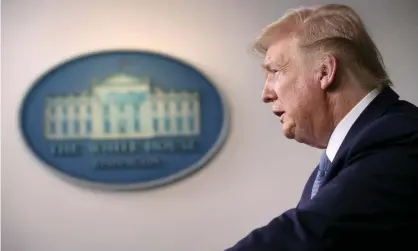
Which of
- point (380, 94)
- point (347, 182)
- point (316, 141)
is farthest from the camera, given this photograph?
point (316, 141)

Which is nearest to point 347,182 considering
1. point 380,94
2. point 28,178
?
point 380,94

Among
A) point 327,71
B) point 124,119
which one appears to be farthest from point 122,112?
point 327,71

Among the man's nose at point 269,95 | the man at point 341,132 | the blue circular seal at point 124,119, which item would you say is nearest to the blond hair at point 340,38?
the man at point 341,132

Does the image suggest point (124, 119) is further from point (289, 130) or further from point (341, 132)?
point (341, 132)

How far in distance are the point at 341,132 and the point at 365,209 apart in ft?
0.86

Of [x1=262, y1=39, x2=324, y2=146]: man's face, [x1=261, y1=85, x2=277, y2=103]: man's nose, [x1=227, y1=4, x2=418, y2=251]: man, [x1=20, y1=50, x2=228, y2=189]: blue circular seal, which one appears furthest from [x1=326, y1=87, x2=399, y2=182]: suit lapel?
[x1=20, y1=50, x2=228, y2=189]: blue circular seal

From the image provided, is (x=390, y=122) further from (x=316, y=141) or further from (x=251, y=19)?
(x=251, y=19)

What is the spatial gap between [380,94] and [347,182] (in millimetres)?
248

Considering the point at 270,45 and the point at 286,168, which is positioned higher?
the point at 270,45

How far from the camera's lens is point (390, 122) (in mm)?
816

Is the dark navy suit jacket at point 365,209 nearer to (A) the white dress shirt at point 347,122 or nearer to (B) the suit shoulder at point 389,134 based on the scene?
(B) the suit shoulder at point 389,134

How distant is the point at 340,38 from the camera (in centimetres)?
96

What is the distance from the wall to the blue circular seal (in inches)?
1.9

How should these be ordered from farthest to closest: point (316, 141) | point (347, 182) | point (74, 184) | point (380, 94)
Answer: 1. point (74, 184)
2. point (316, 141)
3. point (380, 94)
4. point (347, 182)
